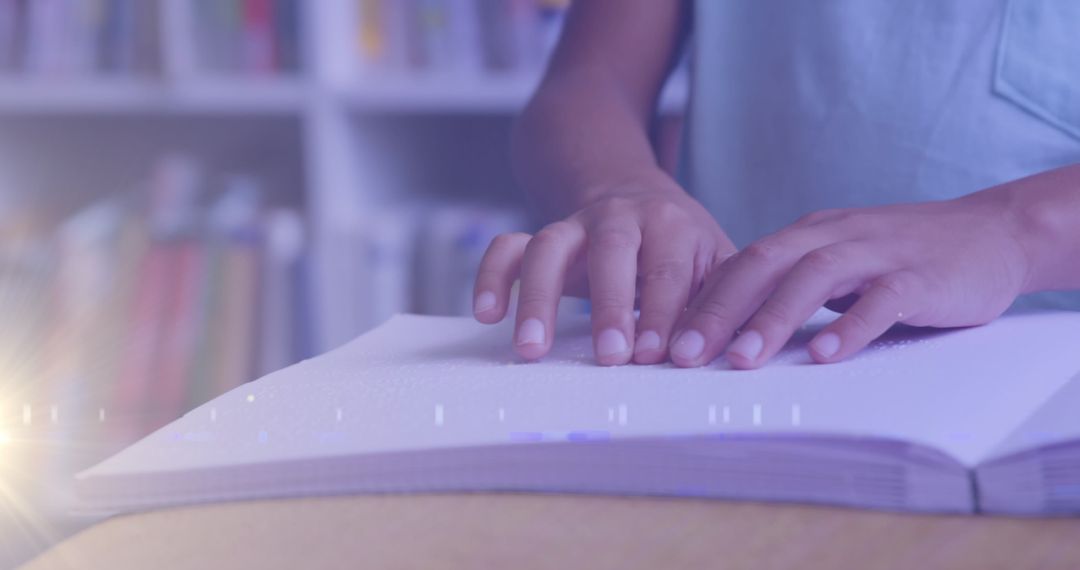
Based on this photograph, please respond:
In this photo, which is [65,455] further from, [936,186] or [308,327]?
[936,186]

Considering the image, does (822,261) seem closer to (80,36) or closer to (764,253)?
(764,253)

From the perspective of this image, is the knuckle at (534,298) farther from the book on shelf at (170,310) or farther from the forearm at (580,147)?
the book on shelf at (170,310)

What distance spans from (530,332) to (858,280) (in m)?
0.17

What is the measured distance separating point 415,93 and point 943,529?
126 cm

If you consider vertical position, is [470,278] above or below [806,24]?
below

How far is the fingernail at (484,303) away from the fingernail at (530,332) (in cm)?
5

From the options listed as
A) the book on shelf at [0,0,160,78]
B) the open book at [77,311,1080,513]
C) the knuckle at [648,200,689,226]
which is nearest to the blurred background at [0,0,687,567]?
the book on shelf at [0,0,160,78]

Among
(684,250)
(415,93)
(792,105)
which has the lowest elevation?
Answer: (684,250)

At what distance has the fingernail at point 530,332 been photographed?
525 millimetres

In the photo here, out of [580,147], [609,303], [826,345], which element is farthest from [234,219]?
[826,345]

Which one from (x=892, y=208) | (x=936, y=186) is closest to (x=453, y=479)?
(x=892, y=208)

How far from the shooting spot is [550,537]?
36cm

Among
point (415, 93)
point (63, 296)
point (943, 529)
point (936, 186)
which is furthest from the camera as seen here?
point (63, 296)

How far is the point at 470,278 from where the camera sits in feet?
5.14
